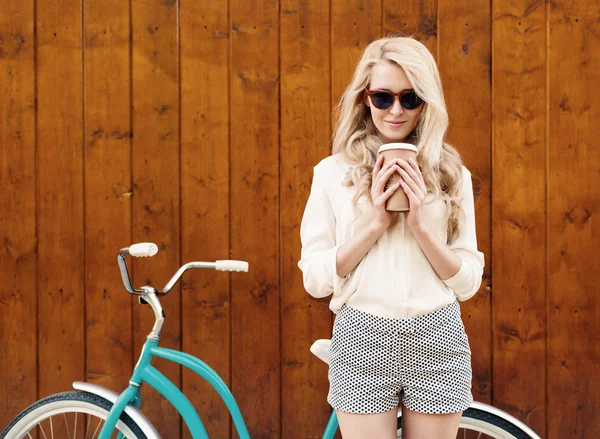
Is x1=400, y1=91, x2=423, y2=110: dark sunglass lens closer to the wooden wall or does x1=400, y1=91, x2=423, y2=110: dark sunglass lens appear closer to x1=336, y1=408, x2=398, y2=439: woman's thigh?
x1=336, y1=408, x2=398, y2=439: woman's thigh

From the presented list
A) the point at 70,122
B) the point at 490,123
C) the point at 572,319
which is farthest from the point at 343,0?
the point at 572,319

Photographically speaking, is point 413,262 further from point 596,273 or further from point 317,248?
point 596,273

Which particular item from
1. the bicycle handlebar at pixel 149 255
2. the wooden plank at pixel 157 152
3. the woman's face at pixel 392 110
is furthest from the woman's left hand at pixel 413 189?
the wooden plank at pixel 157 152

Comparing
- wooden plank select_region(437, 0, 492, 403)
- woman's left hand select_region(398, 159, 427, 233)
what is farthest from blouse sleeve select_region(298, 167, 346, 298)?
wooden plank select_region(437, 0, 492, 403)

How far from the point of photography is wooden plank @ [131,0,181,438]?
261 cm

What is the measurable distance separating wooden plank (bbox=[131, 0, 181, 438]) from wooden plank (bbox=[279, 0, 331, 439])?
44 cm

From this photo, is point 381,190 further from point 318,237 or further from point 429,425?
point 429,425

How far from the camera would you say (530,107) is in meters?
2.56

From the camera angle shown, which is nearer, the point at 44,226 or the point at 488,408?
the point at 488,408

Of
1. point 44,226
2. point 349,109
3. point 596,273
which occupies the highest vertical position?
point 349,109

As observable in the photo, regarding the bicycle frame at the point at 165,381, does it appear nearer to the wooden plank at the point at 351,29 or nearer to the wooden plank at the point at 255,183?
the wooden plank at the point at 255,183

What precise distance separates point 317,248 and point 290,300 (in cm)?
96

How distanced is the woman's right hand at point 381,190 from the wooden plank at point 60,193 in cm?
154

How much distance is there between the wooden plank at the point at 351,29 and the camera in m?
2.58
